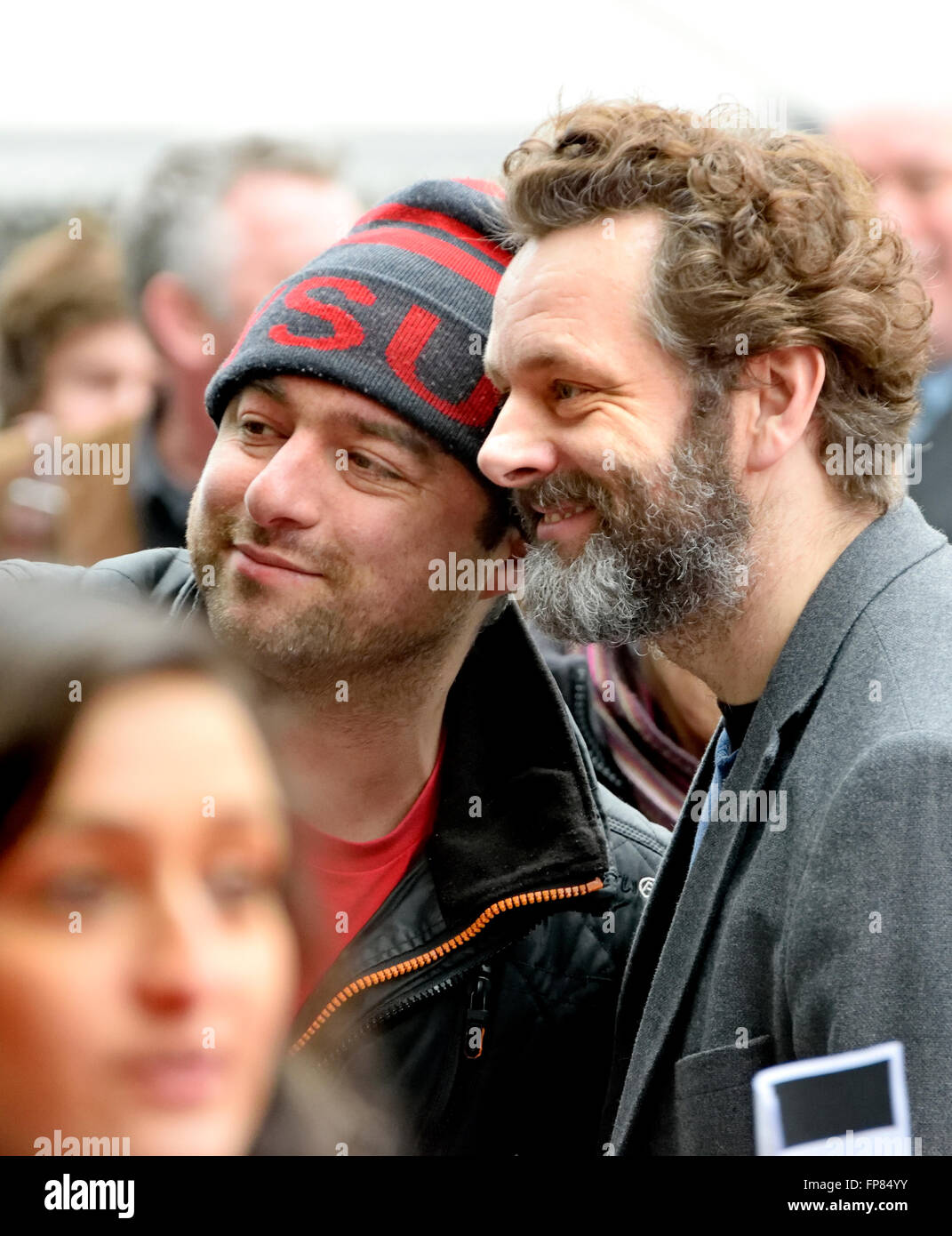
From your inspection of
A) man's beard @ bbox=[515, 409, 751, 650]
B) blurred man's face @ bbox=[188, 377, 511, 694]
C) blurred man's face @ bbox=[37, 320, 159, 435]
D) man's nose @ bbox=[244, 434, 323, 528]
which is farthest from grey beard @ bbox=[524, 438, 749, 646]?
blurred man's face @ bbox=[37, 320, 159, 435]

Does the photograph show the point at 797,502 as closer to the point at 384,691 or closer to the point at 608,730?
the point at 384,691

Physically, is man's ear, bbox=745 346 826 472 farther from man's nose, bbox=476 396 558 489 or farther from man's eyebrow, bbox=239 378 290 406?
man's eyebrow, bbox=239 378 290 406

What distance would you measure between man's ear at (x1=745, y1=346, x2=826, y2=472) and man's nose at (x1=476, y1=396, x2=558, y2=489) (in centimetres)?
32

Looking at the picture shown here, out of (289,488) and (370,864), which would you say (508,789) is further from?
(289,488)

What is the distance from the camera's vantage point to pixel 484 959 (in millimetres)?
2492

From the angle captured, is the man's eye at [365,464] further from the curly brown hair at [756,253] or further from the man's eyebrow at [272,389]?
the curly brown hair at [756,253]

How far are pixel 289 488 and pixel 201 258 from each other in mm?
1847

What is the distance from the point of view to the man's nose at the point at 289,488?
96.6 inches

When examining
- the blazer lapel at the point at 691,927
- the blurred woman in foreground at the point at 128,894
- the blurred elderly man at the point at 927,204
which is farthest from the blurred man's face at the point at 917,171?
the blurred woman in foreground at the point at 128,894

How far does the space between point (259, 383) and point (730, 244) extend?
84 cm

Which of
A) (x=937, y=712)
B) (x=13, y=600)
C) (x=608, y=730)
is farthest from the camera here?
(x=608, y=730)

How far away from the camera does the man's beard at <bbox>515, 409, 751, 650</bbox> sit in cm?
226
